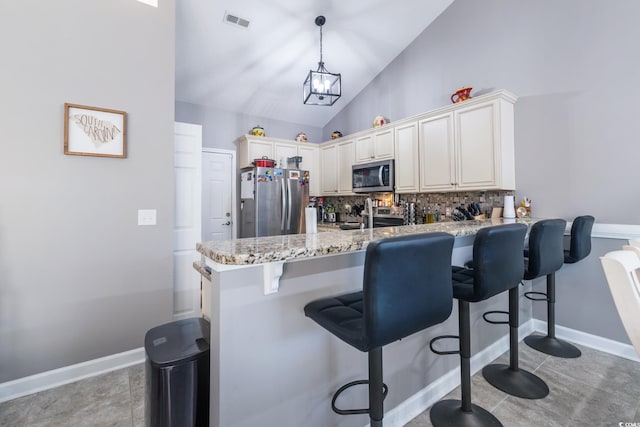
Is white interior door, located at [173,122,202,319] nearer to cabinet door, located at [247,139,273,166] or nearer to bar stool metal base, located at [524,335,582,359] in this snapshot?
cabinet door, located at [247,139,273,166]

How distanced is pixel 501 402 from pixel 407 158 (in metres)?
2.73

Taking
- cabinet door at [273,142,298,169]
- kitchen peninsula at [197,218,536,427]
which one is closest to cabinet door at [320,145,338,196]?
cabinet door at [273,142,298,169]

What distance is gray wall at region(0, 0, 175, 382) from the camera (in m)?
1.91

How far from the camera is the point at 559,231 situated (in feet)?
6.61

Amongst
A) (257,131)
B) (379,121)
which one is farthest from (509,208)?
(257,131)

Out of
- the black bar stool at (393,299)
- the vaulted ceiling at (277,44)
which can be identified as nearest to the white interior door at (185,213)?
the vaulted ceiling at (277,44)

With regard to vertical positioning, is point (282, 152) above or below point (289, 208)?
above

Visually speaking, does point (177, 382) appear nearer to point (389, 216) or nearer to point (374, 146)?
point (389, 216)

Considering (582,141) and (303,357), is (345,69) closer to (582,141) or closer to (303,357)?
(582,141)

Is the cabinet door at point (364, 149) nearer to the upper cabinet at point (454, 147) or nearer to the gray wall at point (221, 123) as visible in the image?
Result: the upper cabinet at point (454, 147)

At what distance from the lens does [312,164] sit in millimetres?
5109

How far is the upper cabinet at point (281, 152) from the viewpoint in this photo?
450cm

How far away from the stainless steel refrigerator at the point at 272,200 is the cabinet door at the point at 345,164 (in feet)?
1.91

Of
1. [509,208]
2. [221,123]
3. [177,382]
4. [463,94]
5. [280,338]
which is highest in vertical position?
[221,123]
